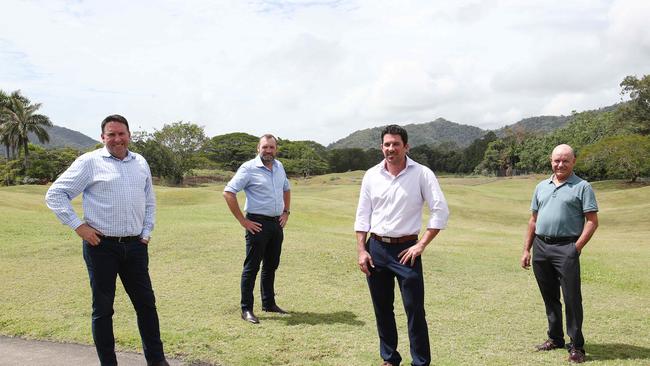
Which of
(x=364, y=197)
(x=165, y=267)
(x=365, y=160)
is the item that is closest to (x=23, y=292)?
(x=165, y=267)

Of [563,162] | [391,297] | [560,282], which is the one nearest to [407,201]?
[391,297]

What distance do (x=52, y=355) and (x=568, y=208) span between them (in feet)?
19.7

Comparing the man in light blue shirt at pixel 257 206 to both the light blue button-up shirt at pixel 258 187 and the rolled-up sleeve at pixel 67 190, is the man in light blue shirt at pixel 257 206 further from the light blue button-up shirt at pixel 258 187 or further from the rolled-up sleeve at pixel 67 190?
the rolled-up sleeve at pixel 67 190

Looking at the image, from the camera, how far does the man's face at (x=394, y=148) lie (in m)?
5.02

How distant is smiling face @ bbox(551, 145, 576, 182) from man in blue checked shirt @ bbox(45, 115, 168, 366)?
4621 millimetres

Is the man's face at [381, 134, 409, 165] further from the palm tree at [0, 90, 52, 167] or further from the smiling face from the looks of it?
the palm tree at [0, 90, 52, 167]

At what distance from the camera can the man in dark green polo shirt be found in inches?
228

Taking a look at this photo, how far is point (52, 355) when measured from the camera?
18.8ft

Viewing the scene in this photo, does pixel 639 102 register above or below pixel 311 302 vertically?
above

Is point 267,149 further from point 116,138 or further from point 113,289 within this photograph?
point 113,289

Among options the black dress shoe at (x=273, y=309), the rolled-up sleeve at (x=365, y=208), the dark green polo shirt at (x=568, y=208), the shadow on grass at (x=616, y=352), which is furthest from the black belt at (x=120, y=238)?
the shadow on grass at (x=616, y=352)

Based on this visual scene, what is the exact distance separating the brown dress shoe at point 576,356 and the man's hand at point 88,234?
203 inches

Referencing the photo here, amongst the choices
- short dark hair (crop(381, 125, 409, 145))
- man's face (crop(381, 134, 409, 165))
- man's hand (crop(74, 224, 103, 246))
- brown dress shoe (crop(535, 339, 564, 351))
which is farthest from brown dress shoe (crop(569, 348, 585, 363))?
man's hand (crop(74, 224, 103, 246))

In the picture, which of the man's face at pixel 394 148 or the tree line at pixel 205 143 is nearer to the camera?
the man's face at pixel 394 148
